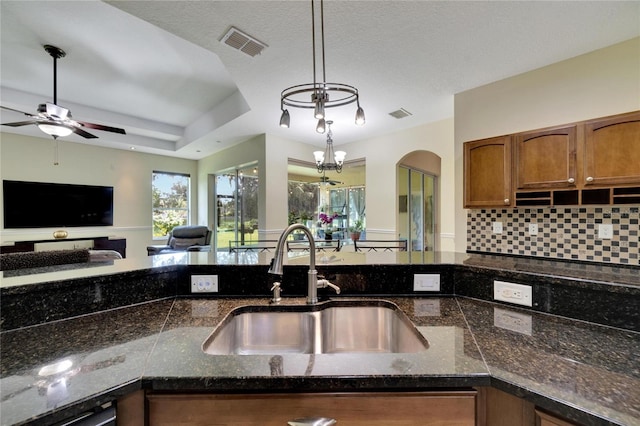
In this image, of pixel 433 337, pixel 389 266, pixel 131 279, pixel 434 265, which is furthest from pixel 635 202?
pixel 131 279

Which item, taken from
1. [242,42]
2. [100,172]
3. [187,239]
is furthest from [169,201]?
[242,42]

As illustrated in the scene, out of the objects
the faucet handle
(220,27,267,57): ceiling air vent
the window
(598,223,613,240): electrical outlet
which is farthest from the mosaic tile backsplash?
the window

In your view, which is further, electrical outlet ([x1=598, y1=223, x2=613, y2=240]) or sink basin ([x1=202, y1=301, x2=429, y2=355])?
electrical outlet ([x1=598, y1=223, x2=613, y2=240])

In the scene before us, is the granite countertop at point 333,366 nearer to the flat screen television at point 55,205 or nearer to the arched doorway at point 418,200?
the arched doorway at point 418,200

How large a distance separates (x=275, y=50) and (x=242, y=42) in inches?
10.8

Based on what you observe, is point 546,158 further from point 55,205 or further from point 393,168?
point 55,205

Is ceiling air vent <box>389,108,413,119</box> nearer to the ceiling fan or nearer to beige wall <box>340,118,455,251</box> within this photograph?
beige wall <box>340,118,455,251</box>

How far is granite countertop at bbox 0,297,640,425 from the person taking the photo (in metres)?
0.59

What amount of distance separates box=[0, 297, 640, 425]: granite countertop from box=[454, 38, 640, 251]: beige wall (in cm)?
234

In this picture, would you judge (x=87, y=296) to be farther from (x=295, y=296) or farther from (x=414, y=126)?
(x=414, y=126)

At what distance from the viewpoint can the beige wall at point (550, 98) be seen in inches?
87.8

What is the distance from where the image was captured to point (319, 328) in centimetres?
121

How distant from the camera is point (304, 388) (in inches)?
27.6

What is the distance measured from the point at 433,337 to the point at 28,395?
3.43 ft
